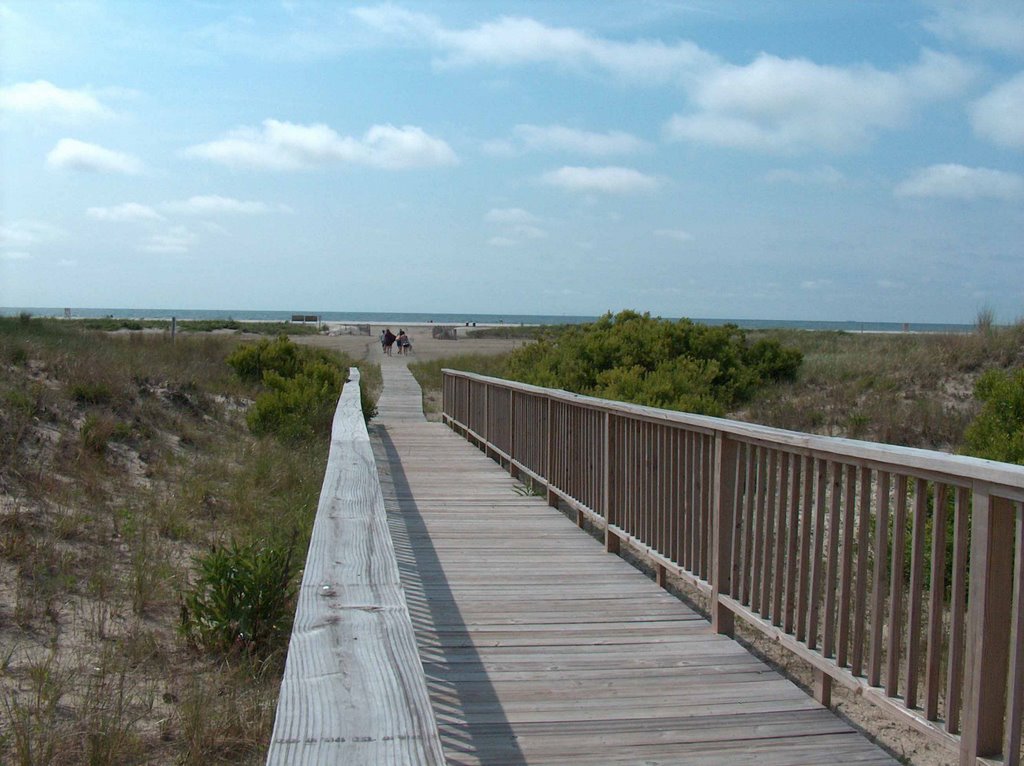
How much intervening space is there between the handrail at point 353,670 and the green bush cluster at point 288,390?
32.0ft

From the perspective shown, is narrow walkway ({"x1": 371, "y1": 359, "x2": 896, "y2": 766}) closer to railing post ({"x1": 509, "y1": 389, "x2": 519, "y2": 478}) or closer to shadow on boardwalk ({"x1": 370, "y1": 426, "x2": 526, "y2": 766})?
shadow on boardwalk ({"x1": 370, "y1": 426, "x2": 526, "y2": 766})

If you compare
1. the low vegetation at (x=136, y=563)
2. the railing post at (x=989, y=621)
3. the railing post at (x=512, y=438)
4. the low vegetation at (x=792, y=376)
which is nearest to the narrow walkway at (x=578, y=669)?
the railing post at (x=989, y=621)

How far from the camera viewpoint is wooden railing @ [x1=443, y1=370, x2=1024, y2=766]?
9.44 ft

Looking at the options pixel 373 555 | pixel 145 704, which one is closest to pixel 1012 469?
pixel 373 555

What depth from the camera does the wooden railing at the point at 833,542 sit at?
288 cm

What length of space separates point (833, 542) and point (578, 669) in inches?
54.3

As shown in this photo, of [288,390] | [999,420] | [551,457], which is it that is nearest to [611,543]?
[551,457]

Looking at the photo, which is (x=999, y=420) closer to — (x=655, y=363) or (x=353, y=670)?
(x=655, y=363)

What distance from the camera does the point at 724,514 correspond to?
193 inches

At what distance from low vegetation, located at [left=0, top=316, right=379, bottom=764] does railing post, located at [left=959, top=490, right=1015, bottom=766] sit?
280cm

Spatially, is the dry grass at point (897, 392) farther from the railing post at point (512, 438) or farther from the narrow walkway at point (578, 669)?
the narrow walkway at point (578, 669)

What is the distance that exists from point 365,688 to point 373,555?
116 centimetres

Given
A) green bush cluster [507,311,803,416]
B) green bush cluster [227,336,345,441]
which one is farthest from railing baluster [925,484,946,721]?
green bush cluster [227,336,345,441]

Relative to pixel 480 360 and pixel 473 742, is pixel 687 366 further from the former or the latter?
pixel 480 360
